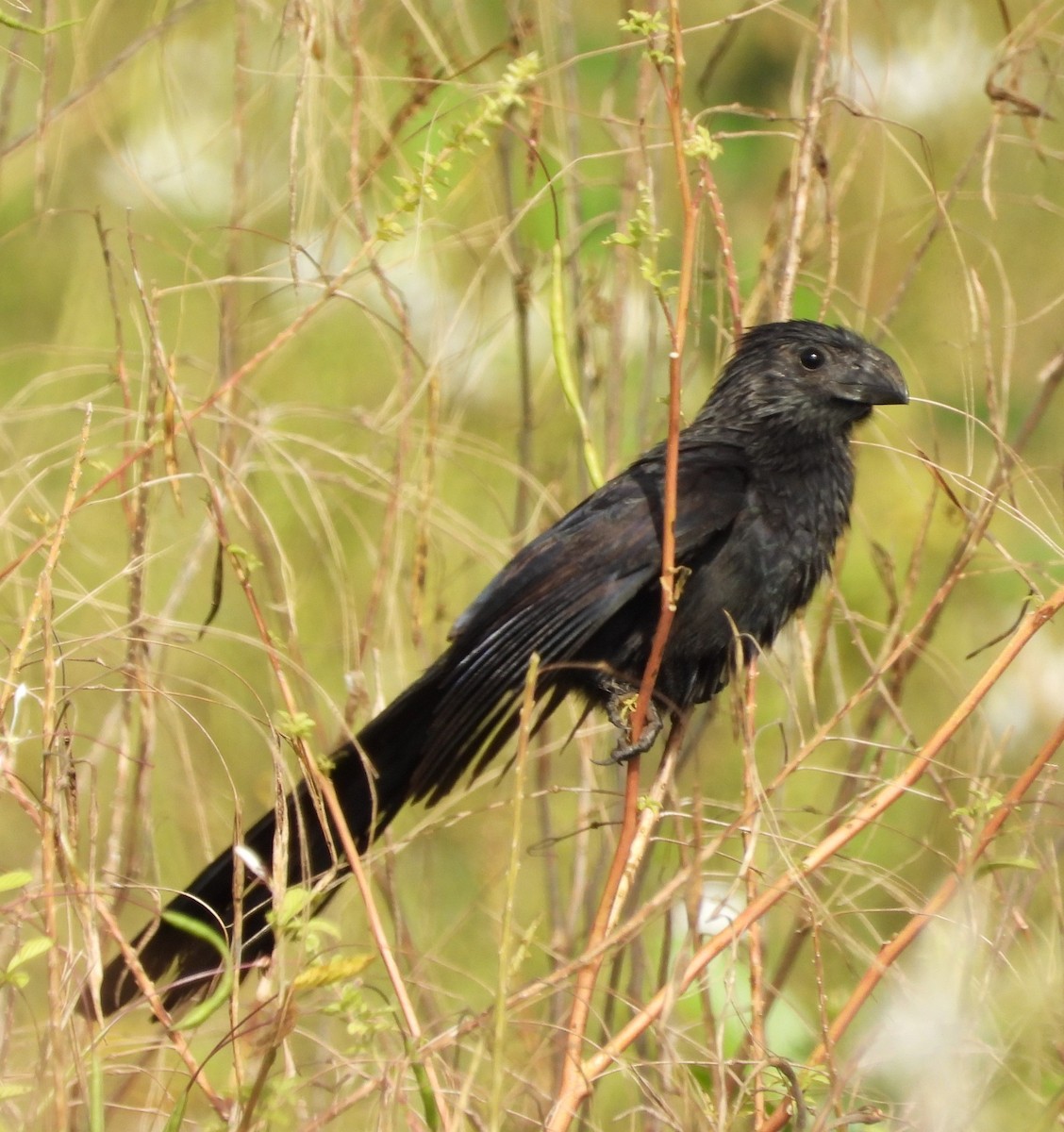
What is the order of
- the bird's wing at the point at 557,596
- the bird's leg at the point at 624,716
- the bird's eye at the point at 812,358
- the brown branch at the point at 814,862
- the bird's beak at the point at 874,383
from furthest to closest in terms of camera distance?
the bird's eye at the point at 812,358
the bird's beak at the point at 874,383
the bird's wing at the point at 557,596
the bird's leg at the point at 624,716
the brown branch at the point at 814,862

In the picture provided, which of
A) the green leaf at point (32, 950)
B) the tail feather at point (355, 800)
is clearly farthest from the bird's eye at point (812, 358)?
the green leaf at point (32, 950)

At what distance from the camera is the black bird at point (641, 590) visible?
2.97 m

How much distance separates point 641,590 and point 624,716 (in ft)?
0.95

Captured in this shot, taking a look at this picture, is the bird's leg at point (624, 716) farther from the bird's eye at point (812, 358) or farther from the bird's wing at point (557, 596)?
the bird's eye at point (812, 358)

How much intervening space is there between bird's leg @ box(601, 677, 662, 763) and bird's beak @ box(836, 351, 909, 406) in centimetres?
83

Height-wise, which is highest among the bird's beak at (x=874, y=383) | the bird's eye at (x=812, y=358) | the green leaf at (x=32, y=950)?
the bird's eye at (x=812, y=358)

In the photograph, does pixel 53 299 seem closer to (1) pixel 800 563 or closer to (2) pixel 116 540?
(2) pixel 116 540

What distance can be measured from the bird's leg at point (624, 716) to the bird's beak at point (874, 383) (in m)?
0.83

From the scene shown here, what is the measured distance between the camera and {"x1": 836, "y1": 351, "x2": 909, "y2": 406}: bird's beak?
326cm

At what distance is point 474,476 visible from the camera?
10.6ft

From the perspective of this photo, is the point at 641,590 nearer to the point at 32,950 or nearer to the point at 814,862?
the point at 814,862

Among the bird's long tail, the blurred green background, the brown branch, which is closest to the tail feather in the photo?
the bird's long tail

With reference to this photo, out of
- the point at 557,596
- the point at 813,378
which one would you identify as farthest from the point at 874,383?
the point at 557,596

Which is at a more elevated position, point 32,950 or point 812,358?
point 812,358
